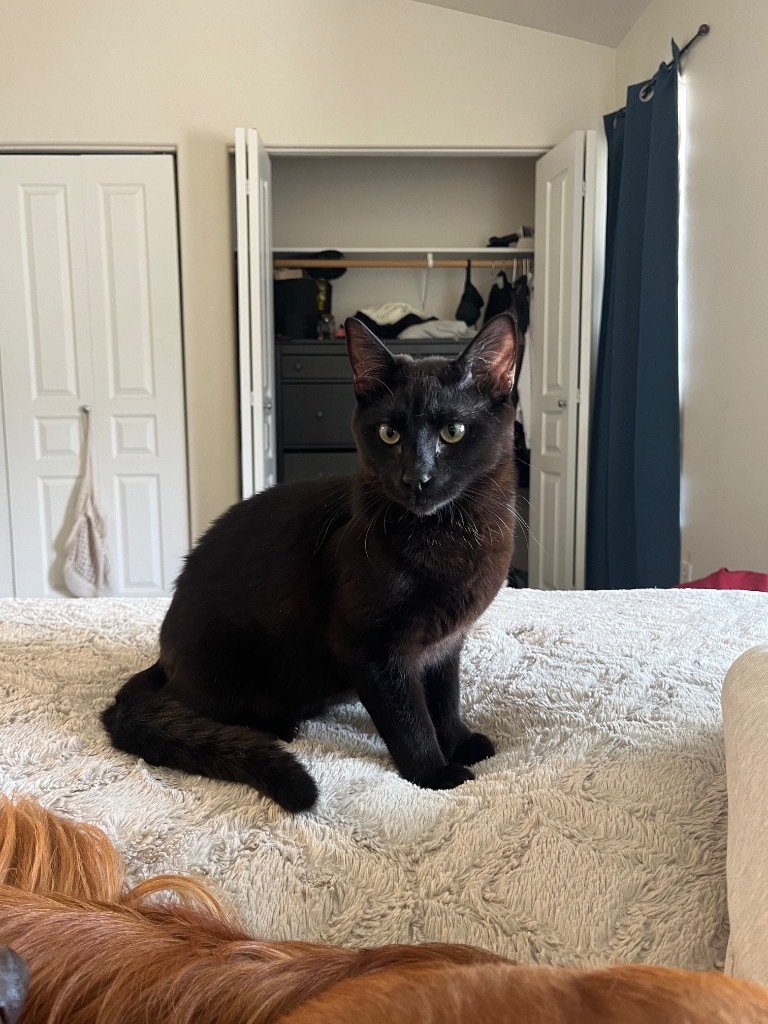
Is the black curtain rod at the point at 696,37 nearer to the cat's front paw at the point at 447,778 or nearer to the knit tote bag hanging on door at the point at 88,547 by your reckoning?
the cat's front paw at the point at 447,778

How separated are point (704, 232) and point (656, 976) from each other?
2911mm

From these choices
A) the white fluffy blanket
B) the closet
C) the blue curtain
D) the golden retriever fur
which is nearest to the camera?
the golden retriever fur

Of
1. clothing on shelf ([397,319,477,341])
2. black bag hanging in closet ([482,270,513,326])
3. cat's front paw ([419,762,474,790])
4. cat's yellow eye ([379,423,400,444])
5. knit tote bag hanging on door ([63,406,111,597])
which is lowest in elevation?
knit tote bag hanging on door ([63,406,111,597])

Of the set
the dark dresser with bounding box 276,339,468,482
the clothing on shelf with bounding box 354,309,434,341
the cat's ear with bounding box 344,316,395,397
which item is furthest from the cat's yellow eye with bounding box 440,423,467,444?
the clothing on shelf with bounding box 354,309,434,341

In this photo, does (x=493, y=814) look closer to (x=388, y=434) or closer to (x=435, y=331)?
(x=388, y=434)

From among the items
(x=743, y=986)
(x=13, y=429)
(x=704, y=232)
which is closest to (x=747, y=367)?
(x=704, y=232)

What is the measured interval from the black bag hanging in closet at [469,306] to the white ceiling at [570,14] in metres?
1.15

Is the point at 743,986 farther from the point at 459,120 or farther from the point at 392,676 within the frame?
the point at 459,120

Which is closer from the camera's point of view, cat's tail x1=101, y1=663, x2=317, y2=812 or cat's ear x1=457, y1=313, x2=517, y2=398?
cat's tail x1=101, y1=663, x2=317, y2=812

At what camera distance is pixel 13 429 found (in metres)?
3.68

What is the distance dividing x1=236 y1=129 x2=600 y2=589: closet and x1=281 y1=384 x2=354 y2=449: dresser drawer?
0.09ft

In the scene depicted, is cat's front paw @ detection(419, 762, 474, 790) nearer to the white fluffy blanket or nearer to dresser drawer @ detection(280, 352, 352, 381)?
the white fluffy blanket

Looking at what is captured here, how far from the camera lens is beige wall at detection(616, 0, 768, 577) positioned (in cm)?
239

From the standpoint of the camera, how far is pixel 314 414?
153 inches
